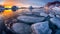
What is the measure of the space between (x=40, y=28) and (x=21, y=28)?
0.70 ft

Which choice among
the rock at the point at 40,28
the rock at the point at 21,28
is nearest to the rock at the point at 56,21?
the rock at the point at 40,28

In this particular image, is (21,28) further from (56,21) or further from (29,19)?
(56,21)

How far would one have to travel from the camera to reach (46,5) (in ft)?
4.22

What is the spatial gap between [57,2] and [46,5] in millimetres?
142

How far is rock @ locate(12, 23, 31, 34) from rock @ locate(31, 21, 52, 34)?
0.19ft

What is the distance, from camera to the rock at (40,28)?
113cm

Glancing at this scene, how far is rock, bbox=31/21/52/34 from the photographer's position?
1.13 metres

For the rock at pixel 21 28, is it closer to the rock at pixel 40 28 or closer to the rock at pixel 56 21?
the rock at pixel 40 28

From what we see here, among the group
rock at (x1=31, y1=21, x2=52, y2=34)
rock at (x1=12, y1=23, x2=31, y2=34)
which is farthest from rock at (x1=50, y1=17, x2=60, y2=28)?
rock at (x1=12, y1=23, x2=31, y2=34)

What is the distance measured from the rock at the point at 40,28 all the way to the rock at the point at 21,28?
0.06 m

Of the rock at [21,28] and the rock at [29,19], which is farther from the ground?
the rock at [29,19]

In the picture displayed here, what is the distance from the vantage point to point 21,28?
117 cm

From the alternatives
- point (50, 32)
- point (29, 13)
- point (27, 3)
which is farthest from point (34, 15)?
point (50, 32)

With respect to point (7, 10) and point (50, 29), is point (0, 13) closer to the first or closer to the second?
point (7, 10)
